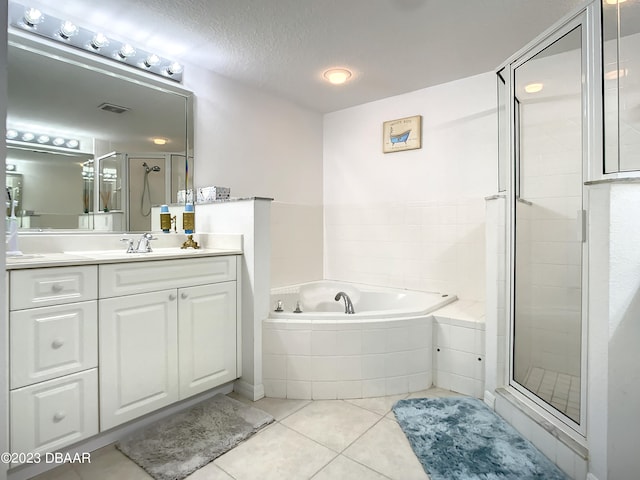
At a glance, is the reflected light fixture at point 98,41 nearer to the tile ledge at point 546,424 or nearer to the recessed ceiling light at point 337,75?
the recessed ceiling light at point 337,75

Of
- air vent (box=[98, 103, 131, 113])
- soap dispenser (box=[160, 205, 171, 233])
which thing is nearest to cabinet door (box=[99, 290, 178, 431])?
soap dispenser (box=[160, 205, 171, 233])

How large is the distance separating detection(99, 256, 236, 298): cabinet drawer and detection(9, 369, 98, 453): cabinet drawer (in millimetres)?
371

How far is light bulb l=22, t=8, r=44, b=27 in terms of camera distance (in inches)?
70.8

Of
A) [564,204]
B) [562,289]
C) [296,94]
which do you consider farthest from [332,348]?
[296,94]

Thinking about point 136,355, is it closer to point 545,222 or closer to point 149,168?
point 149,168

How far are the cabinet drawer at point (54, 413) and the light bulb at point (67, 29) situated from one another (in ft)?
5.98

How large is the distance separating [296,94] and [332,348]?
87.4 inches

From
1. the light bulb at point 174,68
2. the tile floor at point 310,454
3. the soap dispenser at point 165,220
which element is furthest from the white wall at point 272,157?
the tile floor at point 310,454

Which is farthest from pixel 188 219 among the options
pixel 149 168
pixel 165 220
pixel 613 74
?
pixel 613 74

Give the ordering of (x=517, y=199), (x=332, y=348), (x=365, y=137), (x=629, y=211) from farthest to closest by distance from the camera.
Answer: (x=365, y=137) < (x=332, y=348) < (x=517, y=199) < (x=629, y=211)

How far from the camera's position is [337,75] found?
266 cm

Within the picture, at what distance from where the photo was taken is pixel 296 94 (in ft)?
10.1

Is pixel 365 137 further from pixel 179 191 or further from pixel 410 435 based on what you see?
pixel 410 435

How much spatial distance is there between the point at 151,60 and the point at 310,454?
2.53m
